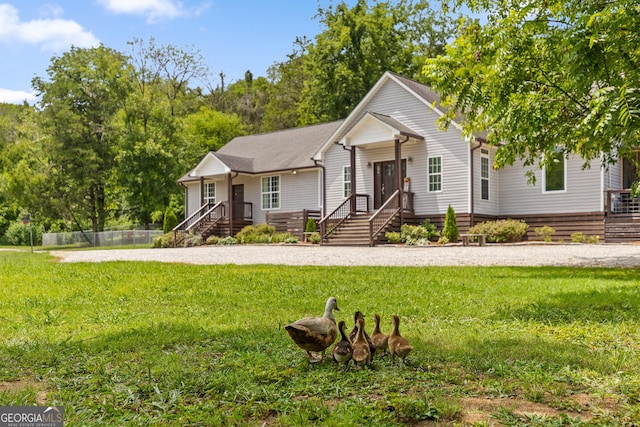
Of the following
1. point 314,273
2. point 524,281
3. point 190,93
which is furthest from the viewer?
point 190,93

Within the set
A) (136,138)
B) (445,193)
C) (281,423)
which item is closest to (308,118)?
(136,138)

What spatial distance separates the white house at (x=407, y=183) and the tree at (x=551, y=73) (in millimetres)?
11086

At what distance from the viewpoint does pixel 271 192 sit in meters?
29.2

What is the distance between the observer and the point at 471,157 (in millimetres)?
21516

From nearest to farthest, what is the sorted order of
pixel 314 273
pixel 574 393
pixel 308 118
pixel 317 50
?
pixel 574 393 < pixel 314 273 < pixel 317 50 < pixel 308 118

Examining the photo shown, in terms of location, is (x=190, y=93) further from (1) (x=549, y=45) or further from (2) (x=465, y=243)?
(1) (x=549, y=45)

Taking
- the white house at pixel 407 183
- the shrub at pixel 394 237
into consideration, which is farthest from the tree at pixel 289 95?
the shrub at pixel 394 237

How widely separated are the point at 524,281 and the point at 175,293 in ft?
18.6

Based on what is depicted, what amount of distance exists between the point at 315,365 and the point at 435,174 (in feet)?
63.7

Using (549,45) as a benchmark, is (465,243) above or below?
below

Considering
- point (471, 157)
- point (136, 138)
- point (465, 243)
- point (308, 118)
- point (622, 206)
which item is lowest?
point (465, 243)

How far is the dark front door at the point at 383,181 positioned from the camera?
2423cm

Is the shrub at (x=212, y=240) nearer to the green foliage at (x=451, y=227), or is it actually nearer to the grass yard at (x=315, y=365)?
the green foliage at (x=451, y=227)

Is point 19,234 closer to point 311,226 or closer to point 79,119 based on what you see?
point 79,119
